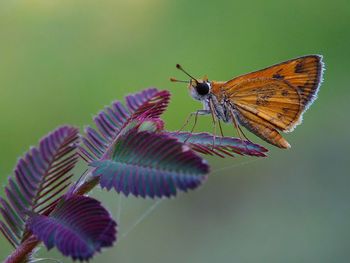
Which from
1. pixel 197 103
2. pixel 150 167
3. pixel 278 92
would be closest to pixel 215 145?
pixel 150 167

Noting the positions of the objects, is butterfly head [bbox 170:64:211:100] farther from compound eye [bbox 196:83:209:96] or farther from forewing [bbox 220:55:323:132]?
forewing [bbox 220:55:323:132]

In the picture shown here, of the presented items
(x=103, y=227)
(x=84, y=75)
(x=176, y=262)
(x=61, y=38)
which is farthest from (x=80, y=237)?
(x=61, y=38)

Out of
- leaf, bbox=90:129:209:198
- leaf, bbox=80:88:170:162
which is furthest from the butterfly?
leaf, bbox=90:129:209:198

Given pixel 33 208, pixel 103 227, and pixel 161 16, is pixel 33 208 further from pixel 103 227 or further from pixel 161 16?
pixel 161 16

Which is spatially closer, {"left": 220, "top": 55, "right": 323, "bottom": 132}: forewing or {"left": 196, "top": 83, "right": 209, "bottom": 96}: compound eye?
{"left": 196, "top": 83, "right": 209, "bottom": 96}: compound eye

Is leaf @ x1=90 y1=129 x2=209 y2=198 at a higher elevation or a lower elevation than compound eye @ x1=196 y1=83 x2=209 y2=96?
→ lower

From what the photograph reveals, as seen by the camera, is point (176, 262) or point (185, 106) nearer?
point (176, 262)

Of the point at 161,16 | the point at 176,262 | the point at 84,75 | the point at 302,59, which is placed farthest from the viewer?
the point at 161,16
